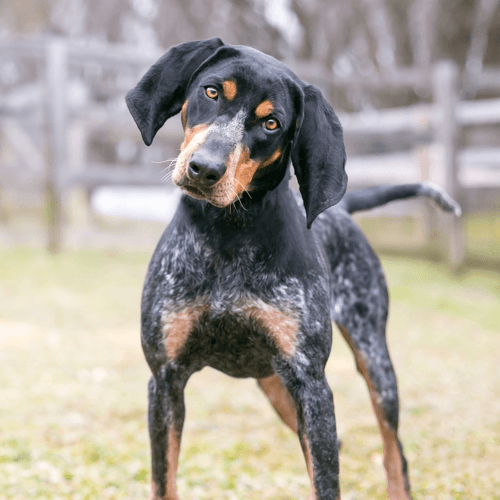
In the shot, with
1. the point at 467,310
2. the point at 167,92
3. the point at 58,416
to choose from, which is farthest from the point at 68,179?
the point at 167,92

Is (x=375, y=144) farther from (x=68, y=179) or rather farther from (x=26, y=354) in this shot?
(x=26, y=354)

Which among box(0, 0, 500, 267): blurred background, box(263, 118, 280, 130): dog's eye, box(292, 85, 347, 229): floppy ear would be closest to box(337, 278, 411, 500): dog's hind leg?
box(292, 85, 347, 229): floppy ear

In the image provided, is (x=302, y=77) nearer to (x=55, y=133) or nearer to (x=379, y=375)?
(x=55, y=133)

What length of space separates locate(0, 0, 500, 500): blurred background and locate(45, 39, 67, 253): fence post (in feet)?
0.07

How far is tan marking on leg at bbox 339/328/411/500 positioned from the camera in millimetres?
2980

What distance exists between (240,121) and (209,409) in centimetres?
304

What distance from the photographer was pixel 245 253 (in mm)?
2330

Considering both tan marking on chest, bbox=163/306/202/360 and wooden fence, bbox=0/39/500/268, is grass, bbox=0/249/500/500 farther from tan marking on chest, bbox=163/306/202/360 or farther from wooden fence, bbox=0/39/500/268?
wooden fence, bbox=0/39/500/268

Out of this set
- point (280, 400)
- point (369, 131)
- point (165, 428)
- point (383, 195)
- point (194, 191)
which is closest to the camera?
point (194, 191)

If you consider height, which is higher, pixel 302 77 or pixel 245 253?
pixel 302 77

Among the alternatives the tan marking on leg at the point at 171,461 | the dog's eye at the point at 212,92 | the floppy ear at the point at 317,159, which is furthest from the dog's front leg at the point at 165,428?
the dog's eye at the point at 212,92

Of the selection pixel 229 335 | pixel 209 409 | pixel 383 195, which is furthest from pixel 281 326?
pixel 209 409

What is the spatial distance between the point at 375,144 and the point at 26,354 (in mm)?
11399

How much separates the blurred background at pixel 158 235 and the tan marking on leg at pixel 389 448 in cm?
36
